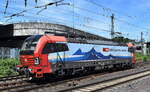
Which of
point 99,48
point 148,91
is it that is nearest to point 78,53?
point 99,48

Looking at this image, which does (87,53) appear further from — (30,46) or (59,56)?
(30,46)

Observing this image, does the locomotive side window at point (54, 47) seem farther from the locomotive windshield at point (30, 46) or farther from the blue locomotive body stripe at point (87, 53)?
the locomotive windshield at point (30, 46)

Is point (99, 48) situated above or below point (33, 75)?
above

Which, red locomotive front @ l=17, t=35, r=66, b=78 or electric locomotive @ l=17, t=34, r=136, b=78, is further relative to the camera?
electric locomotive @ l=17, t=34, r=136, b=78

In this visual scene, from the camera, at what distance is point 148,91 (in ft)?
44.0

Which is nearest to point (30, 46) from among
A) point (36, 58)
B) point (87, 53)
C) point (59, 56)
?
point (36, 58)

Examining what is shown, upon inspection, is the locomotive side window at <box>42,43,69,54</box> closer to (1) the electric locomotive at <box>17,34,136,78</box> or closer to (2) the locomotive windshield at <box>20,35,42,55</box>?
(1) the electric locomotive at <box>17,34,136,78</box>

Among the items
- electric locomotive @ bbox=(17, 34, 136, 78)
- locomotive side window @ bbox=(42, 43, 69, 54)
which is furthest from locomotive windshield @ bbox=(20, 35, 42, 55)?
locomotive side window @ bbox=(42, 43, 69, 54)

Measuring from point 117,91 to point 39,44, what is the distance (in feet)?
18.5

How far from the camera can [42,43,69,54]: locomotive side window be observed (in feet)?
50.8

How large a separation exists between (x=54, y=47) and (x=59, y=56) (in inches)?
29.8

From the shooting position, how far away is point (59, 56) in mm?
16344

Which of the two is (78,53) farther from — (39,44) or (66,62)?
(39,44)

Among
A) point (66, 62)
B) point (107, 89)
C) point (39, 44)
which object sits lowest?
point (107, 89)
